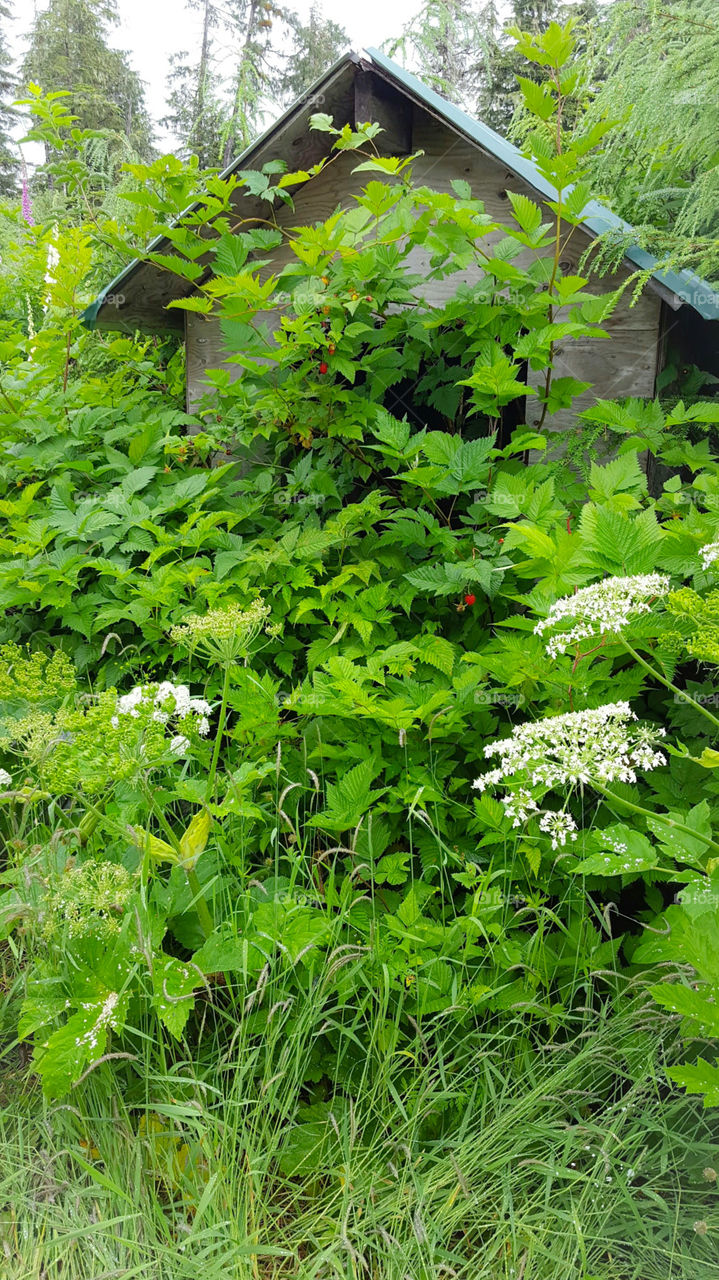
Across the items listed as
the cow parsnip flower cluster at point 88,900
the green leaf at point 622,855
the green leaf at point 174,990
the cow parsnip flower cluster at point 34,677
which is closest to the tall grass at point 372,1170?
the green leaf at point 174,990

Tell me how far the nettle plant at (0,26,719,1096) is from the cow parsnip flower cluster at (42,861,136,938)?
0.6 inches

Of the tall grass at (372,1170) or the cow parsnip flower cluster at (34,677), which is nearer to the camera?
the tall grass at (372,1170)

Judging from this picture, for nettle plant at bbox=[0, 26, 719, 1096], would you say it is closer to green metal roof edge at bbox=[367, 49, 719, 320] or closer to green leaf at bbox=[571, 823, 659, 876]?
green leaf at bbox=[571, 823, 659, 876]

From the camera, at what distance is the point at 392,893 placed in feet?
8.04

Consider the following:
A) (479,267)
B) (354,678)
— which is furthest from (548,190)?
(354,678)

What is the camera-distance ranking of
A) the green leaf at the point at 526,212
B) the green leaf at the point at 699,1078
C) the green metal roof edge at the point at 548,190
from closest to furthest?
the green leaf at the point at 699,1078, the green leaf at the point at 526,212, the green metal roof edge at the point at 548,190

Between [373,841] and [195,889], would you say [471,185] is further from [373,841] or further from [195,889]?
[195,889]

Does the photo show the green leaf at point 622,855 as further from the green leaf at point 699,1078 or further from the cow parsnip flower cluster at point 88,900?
the cow parsnip flower cluster at point 88,900

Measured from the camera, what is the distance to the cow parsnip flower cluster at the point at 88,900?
1774 mm

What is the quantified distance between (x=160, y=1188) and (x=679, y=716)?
197 centimetres

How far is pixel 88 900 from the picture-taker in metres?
1.76

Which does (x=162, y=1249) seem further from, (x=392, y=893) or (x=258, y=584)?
(x=258, y=584)

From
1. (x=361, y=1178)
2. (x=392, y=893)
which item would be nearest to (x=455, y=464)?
(x=392, y=893)

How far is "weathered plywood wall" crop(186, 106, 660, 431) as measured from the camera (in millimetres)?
3605
